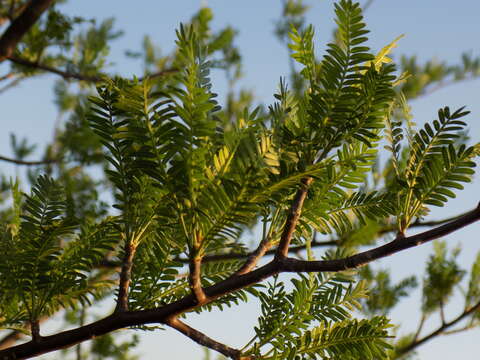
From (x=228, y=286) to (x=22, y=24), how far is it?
Answer: 1.95ft

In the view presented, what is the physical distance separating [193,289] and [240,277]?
0.05 meters

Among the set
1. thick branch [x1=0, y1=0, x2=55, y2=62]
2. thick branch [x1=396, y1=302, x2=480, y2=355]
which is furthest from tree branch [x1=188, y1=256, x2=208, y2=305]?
thick branch [x1=396, y1=302, x2=480, y2=355]

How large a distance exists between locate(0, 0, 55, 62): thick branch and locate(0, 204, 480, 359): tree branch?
0.51 metres

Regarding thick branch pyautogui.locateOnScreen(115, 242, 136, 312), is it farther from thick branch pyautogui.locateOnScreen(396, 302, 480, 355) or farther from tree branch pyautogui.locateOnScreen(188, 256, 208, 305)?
thick branch pyautogui.locateOnScreen(396, 302, 480, 355)

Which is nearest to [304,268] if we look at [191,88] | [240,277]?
[240,277]

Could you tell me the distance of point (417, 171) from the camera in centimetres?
46

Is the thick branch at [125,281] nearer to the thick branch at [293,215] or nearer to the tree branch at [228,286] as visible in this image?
the tree branch at [228,286]

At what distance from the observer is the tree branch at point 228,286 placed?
428mm

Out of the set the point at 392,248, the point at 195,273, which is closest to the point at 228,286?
the point at 195,273

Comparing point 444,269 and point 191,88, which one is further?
point 444,269

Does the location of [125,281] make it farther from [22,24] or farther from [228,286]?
[22,24]

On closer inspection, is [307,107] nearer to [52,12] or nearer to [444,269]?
[52,12]

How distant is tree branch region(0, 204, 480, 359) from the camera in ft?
1.40

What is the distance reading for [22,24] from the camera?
2.67 feet
